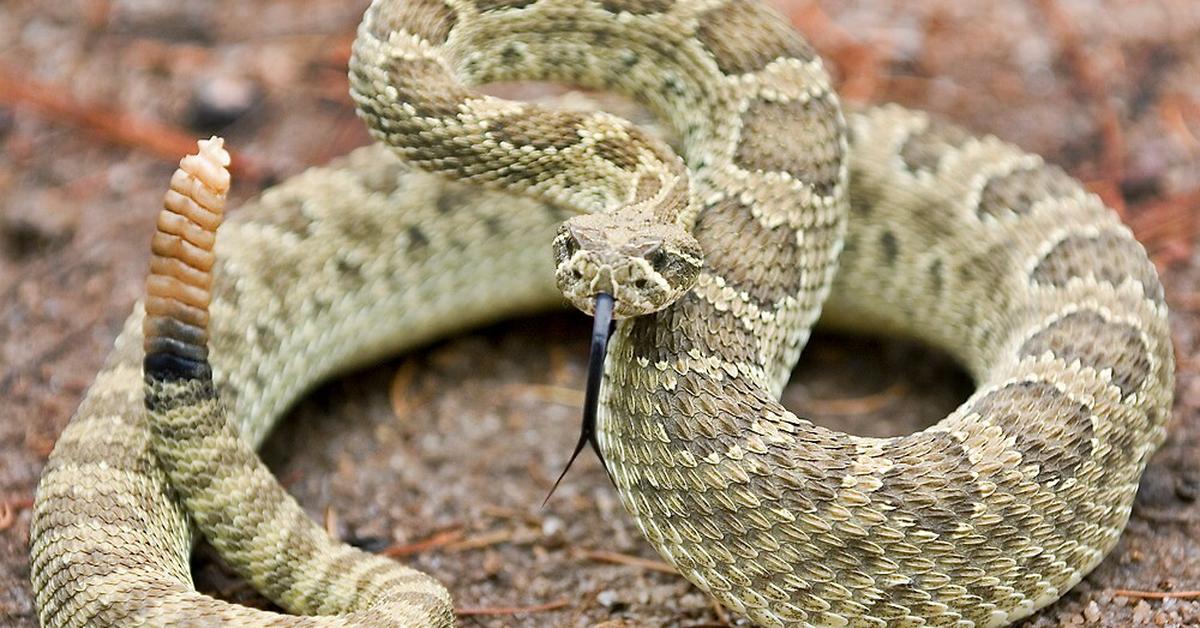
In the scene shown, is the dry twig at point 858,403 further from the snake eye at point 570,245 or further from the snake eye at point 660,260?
the snake eye at point 570,245

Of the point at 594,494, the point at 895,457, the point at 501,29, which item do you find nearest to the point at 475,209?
the point at 501,29

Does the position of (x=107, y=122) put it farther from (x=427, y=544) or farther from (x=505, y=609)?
(x=505, y=609)

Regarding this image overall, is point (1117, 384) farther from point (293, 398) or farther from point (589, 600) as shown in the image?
point (293, 398)

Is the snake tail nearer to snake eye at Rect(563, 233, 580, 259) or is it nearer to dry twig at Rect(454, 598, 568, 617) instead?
dry twig at Rect(454, 598, 568, 617)

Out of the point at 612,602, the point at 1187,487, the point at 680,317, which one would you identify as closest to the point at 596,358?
the point at 680,317

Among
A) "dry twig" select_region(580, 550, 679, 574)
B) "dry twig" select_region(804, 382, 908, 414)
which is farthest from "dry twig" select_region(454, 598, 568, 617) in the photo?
"dry twig" select_region(804, 382, 908, 414)
